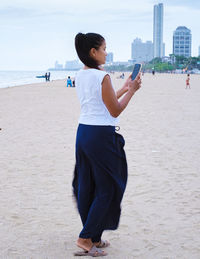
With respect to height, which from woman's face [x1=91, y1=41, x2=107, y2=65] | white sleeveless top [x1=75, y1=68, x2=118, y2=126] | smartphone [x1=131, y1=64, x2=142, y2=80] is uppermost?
woman's face [x1=91, y1=41, x2=107, y2=65]

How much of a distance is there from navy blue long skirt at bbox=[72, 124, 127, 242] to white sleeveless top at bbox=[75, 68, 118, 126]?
2.0 inches

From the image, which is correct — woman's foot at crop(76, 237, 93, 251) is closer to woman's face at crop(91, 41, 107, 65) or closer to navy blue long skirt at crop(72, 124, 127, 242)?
navy blue long skirt at crop(72, 124, 127, 242)

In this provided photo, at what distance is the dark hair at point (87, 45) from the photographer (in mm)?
3221

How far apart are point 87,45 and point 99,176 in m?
0.95

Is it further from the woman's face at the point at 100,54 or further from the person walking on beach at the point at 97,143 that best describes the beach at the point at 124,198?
the woman's face at the point at 100,54

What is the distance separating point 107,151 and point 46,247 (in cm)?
100

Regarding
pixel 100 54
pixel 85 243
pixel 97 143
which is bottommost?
pixel 85 243

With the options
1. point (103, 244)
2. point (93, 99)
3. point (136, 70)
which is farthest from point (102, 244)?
point (136, 70)

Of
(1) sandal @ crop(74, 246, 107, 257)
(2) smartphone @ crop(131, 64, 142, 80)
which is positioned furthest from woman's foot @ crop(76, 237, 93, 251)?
(2) smartphone @ crop(131, 64, 142, 80)

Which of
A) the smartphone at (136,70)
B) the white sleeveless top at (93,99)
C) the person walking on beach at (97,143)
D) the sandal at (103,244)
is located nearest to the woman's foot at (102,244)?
the sandal at (103,244)

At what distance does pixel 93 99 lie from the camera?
3219mm

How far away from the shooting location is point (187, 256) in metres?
3.48

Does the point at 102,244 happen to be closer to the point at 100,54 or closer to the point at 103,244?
the point at 103,244

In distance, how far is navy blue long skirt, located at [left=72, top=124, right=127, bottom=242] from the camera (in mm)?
3262
